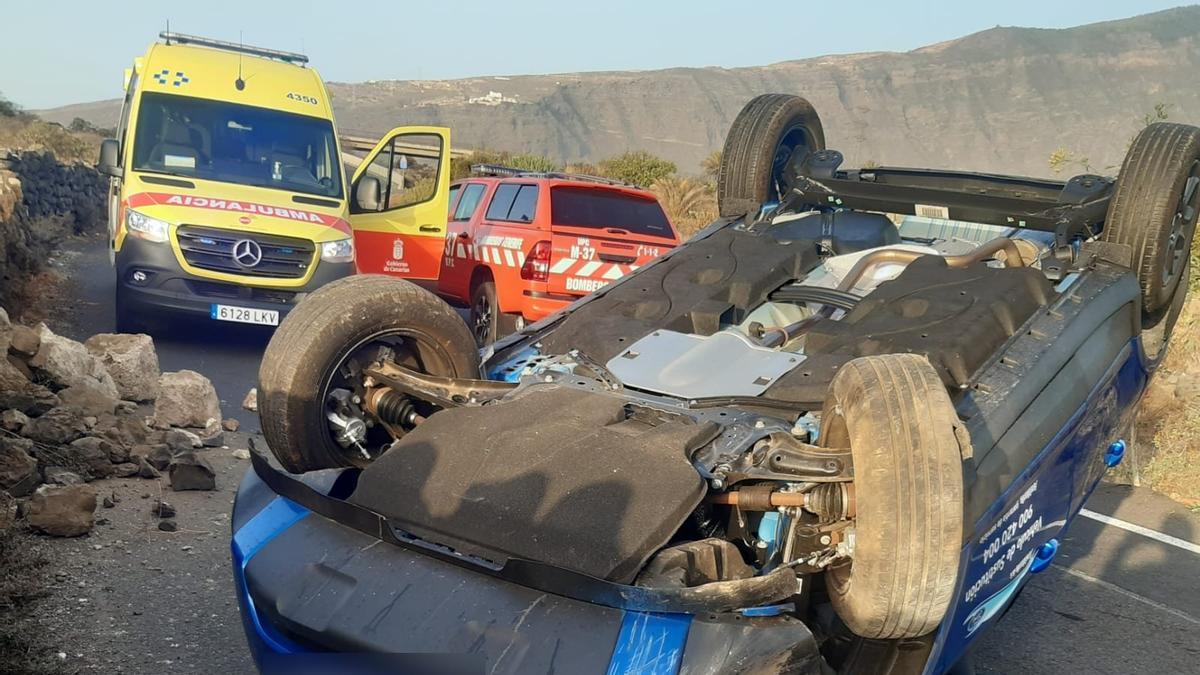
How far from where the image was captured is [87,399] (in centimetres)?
604

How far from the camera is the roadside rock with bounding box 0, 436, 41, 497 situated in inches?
188

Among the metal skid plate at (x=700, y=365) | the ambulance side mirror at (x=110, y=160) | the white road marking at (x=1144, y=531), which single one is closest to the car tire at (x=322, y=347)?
the metal skid plate at (x=700, y=365)

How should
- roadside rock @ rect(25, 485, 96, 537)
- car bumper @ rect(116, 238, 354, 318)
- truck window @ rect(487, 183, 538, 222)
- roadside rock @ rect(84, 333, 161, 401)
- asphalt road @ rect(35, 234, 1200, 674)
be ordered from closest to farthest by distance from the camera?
asphalt road @ rect(35, 234, 1200, 674)
roadside rock @ rect(25, 485, 96, 537)
roadside rock @ rect(84, 333, 161, 401)
car bumper @ rect(116, 238, 354, 318)
truck window @ rect(487, 183, 538, 222)

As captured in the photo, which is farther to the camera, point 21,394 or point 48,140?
point 48,140

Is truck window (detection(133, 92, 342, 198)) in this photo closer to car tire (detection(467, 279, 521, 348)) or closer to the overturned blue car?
car tire (detection(467, 279, 521, 348))

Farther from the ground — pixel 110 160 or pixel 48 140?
pixel 110 160

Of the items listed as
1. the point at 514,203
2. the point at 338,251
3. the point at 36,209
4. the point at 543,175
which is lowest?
the point at 36,209

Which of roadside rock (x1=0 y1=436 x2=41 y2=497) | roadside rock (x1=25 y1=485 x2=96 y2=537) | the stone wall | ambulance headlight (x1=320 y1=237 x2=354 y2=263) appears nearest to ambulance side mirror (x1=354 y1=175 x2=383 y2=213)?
ambulance headlight (x1=320 y1=237 x2=354 y2=263)

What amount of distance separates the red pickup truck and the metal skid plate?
533 cm

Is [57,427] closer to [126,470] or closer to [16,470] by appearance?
[126,470]

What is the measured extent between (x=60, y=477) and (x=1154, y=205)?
→ 4.90 metres

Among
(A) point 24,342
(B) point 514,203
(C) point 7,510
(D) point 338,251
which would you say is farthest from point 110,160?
(C) point 7,510

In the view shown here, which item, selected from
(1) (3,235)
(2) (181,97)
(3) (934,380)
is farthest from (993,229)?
(1) (3,235)

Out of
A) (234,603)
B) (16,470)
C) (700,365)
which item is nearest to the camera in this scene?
(700,365)
